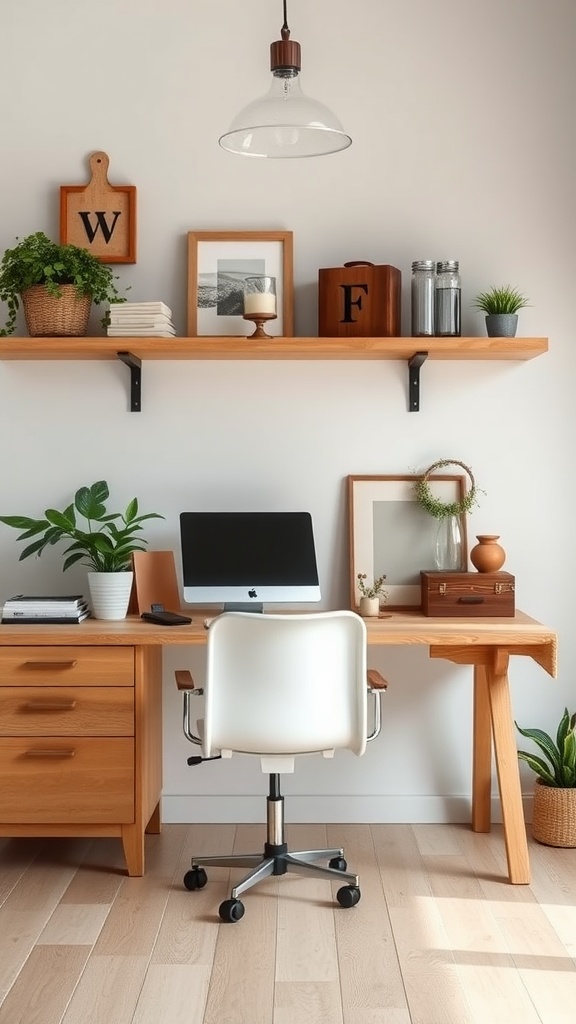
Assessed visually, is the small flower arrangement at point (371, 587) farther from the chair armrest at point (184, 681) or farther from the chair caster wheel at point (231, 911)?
the chair caster wheel at point (231, 911)

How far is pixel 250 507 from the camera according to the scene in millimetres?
3877

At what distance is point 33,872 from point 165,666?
2.70 feet

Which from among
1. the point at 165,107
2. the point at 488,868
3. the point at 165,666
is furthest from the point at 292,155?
the point at 488,868

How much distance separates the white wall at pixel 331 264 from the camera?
12.5ft

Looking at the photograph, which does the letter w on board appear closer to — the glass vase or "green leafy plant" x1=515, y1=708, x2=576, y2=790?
the glass vase

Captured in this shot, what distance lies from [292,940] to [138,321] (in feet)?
6.24

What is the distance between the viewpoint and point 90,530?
150 inches

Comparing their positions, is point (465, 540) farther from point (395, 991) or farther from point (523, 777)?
point (395, 991)

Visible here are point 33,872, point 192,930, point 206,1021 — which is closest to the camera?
point 206,1021

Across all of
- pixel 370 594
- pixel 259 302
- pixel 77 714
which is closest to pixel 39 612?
pixel 77 714

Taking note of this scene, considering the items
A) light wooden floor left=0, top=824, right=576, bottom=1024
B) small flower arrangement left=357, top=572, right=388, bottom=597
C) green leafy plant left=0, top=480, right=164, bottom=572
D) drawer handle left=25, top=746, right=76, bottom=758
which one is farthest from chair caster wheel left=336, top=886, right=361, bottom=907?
green leafy plant left=0, top=480, right=164, bottom=572

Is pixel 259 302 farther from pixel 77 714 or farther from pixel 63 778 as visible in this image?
pixel 63 778

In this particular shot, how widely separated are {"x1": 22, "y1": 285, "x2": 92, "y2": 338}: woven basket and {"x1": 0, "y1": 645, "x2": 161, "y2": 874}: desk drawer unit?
1019 millimetres

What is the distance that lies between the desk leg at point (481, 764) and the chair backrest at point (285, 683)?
90cm
